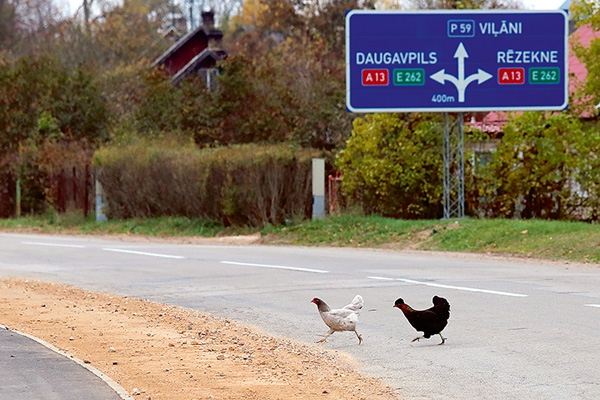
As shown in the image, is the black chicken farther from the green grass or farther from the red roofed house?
the red roofed house

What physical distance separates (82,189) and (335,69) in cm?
1498

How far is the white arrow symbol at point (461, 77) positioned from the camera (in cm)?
2552

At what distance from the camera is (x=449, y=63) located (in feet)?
83.6

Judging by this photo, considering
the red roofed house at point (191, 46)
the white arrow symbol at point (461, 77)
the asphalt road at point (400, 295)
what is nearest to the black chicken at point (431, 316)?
the asphalt road at point (400, 295)

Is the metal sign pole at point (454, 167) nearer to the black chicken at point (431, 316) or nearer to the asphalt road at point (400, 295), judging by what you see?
the asphalt road at point (400, 295)

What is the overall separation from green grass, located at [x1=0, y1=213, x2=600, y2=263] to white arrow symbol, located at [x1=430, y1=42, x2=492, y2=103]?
111 inches

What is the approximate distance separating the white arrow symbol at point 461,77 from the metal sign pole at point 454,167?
2.62 ft

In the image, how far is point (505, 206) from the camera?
27.2 meters

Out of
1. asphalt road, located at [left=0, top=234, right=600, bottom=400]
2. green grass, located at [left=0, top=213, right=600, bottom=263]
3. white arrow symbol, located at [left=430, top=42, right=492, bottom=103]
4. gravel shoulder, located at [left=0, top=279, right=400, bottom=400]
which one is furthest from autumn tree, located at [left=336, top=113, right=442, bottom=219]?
gravel shoulder, located at [left=0, top=279, right=400, bottom=400]

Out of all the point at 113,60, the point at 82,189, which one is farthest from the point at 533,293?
the point at 113,60

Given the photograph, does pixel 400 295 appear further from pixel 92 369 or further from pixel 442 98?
pixel 442 98

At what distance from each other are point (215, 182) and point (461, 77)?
7.09 m

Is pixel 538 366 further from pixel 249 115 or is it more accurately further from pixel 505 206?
pixel 249 115

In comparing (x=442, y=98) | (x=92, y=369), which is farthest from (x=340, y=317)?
(x=442, y=98)
